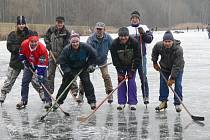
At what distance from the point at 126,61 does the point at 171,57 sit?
858 mm

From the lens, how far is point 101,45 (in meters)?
9.20

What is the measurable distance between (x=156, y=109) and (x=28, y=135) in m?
2.77

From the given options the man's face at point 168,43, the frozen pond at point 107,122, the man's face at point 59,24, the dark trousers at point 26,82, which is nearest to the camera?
the frozen pond at point 107,122

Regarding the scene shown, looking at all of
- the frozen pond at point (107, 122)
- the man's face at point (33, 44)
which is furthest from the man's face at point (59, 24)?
the frozen pond at point (107, 122)

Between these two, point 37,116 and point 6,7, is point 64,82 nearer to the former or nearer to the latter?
point 37,116

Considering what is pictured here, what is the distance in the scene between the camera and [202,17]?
7087 inches

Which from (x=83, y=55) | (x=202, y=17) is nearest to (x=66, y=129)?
(x=83, y=55)

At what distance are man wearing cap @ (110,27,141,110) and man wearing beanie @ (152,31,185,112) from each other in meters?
0.40

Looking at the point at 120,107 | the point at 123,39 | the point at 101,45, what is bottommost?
the point at 120,107

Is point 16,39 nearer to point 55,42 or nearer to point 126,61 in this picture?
point 55,42

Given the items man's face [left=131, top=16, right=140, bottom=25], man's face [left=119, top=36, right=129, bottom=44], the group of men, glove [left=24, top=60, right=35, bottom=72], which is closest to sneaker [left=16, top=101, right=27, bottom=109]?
the group of men

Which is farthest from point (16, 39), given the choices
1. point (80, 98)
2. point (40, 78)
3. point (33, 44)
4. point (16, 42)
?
point (80, 98)

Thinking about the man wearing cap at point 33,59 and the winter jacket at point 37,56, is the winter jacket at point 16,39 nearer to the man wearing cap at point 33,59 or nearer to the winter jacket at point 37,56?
the man wearing cap at point 33,59

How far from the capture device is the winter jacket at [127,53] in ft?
27.2
